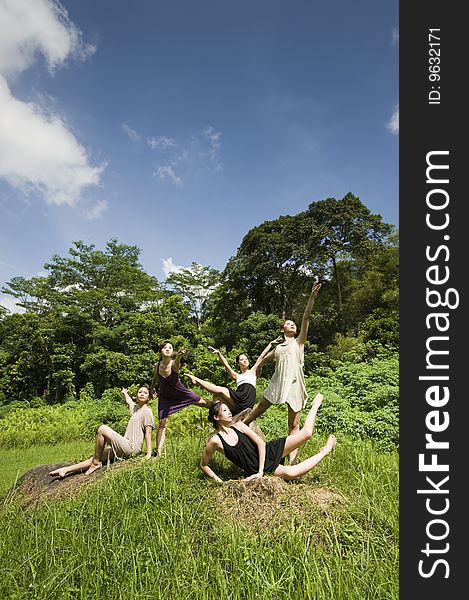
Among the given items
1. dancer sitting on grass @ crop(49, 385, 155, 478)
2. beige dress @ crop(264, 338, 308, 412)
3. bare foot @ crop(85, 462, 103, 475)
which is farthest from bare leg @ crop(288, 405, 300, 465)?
bare foot @ crop(85, 462, 103, 475)

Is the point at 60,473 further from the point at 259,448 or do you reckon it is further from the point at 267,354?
the point at 267,354

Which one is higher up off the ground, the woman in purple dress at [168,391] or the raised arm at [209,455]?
the woman in purple dress at [168,391]

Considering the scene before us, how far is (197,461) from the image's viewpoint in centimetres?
479

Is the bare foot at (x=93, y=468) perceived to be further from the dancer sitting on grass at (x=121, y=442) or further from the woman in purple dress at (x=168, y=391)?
the woman in purple dress at (x=168, y=391)

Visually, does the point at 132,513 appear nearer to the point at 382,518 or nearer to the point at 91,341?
the point at 382,518

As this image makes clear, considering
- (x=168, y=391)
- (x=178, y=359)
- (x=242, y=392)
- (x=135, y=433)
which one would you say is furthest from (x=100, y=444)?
(x=242, y=392)

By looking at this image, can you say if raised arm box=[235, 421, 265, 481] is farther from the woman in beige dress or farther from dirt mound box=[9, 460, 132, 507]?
dirt mound box=[9, 460, 132, 507]

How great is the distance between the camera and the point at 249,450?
13.4ft

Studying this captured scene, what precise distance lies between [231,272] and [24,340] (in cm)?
1169

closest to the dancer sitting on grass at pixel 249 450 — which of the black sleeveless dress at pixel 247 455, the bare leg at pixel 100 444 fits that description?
the black sleeveless dress at pixel 247 455

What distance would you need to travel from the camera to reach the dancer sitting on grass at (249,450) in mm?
4027

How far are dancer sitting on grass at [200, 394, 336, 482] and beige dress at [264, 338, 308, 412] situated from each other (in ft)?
1.82

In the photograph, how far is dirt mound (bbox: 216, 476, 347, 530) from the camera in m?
Answer: 3.39

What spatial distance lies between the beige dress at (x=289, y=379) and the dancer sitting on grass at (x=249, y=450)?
1.82 feet
